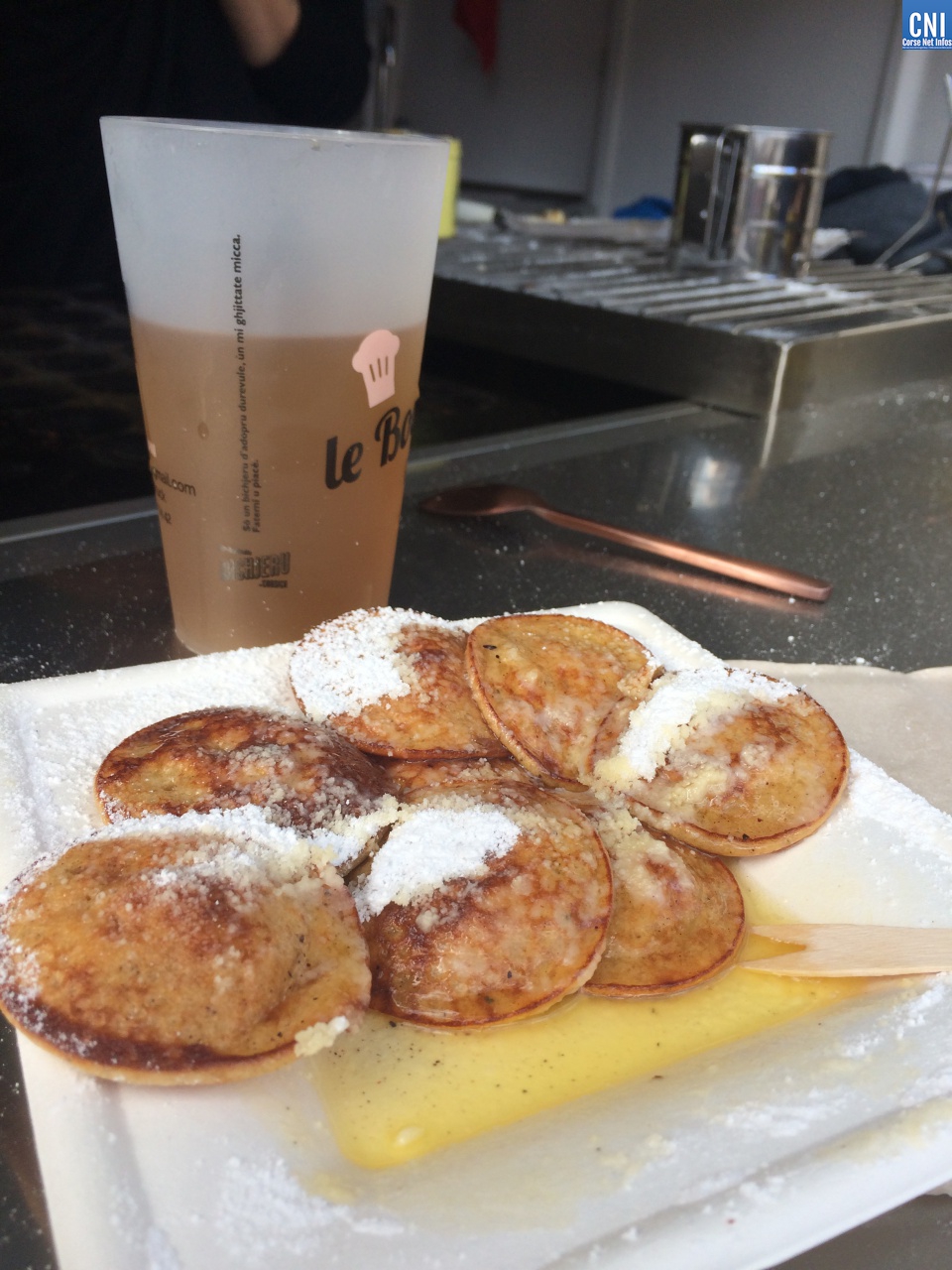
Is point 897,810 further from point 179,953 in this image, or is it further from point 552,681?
point 179,953

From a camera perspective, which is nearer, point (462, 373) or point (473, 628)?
point (473, 628)

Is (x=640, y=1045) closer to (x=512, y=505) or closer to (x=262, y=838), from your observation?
(x=262, y=838)

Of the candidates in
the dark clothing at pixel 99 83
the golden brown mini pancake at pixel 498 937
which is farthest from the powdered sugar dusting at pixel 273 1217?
the dark clothing at pixel 99 83

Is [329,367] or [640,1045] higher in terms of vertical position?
[329,367]

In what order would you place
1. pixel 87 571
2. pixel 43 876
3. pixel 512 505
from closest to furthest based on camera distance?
pixel 43 876, pixel 87 571, pixel 512 505

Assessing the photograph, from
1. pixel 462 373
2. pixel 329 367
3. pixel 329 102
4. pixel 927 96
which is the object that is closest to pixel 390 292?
pixel 329 367

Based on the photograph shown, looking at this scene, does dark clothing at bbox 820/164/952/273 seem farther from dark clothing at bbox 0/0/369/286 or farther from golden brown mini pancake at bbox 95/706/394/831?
golden brown mini pancake at bbox 95/706/394/831
